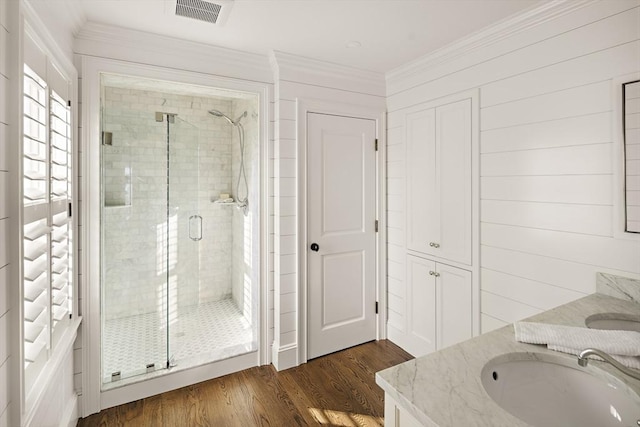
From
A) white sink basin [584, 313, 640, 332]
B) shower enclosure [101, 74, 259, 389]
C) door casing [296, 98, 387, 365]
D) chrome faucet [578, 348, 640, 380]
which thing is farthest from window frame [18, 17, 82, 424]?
white sink basin [584, 313, 640, 332]

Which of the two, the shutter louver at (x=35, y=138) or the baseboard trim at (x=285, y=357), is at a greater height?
the shutter louver at (x=35, y=138)

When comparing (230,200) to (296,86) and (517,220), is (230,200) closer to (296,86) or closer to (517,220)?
(296,86)

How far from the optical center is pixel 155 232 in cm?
256

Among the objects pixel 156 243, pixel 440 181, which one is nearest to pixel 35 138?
pixel 156 243

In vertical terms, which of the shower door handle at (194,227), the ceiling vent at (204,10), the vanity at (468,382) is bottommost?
the vanity at (468,382)

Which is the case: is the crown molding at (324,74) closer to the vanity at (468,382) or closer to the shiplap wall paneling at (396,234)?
the shiplap wall paneling at (396,234)

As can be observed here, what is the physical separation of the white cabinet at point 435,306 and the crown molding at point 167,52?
2.00 m

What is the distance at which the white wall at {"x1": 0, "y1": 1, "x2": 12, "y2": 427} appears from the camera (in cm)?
107

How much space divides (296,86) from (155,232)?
5.16 ft

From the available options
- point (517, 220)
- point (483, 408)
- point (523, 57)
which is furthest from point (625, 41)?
point (483, 408)

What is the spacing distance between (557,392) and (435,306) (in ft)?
5.39

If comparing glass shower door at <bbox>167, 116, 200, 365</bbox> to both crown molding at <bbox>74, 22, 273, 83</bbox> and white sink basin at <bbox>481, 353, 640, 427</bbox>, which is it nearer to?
crown molding at <bbox>74, 22, 273, 83</bbox>

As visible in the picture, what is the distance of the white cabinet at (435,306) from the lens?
246 cm

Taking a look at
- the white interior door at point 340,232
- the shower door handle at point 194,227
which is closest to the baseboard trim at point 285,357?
the white interior door at point 340,232
